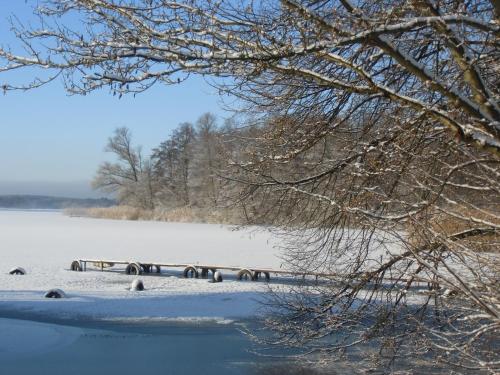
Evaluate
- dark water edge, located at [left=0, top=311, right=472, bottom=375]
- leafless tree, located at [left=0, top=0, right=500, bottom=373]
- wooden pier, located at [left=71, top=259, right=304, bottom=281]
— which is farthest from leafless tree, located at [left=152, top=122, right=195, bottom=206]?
leafless tree, located at [left=0, top=0, right=500, bottom=373]

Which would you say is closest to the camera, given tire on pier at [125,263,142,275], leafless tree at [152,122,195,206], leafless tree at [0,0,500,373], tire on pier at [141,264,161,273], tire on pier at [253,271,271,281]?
leafless tree at [0,0,500,373]

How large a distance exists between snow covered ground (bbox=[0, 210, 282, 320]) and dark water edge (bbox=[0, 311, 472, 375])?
0.77 m

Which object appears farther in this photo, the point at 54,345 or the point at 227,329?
the point at 227,329

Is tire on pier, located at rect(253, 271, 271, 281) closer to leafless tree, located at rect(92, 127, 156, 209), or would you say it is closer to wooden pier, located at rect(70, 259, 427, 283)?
wooden pier, located at rect(70, 259, 427, 283)

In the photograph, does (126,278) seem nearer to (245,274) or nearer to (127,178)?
(245,274)

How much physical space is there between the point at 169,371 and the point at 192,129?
45.9 meters

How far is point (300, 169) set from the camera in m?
6.36

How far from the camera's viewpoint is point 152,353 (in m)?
11.4

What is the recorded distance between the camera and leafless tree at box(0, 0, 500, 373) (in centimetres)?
336

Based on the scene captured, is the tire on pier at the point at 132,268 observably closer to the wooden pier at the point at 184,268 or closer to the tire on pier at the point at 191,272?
the wooden pier at the point at 184,268

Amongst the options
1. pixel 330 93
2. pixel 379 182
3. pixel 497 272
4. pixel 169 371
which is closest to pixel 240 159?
pixel 330 93

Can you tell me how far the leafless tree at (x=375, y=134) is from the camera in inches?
132

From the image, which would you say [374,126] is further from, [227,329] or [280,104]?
[227,329]

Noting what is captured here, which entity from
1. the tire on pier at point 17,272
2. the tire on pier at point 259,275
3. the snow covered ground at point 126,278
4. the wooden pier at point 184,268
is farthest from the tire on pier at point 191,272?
the tire on pier at point 17,272
